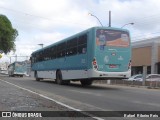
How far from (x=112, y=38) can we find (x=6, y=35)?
47.9m

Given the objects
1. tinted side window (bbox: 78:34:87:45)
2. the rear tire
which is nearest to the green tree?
the rear tire

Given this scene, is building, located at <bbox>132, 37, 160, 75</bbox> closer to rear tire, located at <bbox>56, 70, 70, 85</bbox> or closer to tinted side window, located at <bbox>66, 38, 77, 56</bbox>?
rear tire, located at <bbox>56, 70, 70, 85</bbox>

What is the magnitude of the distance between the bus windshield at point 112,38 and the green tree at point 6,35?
46.3m

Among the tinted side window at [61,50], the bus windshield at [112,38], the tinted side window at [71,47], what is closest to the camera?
the bus windshield at [112,38]

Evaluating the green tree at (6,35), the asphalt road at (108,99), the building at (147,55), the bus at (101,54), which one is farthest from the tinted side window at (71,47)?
the green tree at (6,35)

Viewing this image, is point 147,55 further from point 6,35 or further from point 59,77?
point 59,77

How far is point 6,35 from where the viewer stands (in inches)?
2771

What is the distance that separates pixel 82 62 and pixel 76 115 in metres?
14.1

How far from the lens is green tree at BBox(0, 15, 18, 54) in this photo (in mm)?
69250

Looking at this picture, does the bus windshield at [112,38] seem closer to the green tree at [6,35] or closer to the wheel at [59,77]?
the wheel at [59,77]

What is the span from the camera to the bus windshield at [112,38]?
80.8 ft

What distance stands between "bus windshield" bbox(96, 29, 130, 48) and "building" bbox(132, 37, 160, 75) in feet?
116

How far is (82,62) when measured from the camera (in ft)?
85.1

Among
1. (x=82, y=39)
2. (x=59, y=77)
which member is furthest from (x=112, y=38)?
(x=59, y=77)
